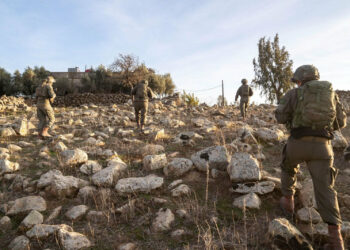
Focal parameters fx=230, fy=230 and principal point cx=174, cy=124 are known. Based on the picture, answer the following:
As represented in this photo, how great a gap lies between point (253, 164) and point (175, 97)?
13354 millimetres

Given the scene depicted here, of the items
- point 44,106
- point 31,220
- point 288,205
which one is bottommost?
point 31,220

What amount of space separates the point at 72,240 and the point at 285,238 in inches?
76.1

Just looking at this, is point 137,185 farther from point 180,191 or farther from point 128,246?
point 128,246

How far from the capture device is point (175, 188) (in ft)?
10.4

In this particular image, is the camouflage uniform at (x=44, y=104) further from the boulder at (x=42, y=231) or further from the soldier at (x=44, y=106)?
the boulder at (x=42, y=231)

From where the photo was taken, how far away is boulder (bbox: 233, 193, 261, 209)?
2.72 meters

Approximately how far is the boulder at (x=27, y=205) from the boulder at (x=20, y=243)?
20.7 inches

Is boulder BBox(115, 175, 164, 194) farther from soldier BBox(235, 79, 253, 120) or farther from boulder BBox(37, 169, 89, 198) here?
soldier BBox(235, 79, 253, 120)

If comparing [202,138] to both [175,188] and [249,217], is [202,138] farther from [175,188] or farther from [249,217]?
[249,217]

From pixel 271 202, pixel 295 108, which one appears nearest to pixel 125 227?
pixel 271 202

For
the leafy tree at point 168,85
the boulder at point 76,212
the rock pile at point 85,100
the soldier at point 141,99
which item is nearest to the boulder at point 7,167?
the boulder at point 76,212

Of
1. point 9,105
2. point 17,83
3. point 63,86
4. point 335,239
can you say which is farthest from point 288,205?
point 17,83

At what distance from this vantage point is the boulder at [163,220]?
244 cm

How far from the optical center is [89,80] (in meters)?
18.0
